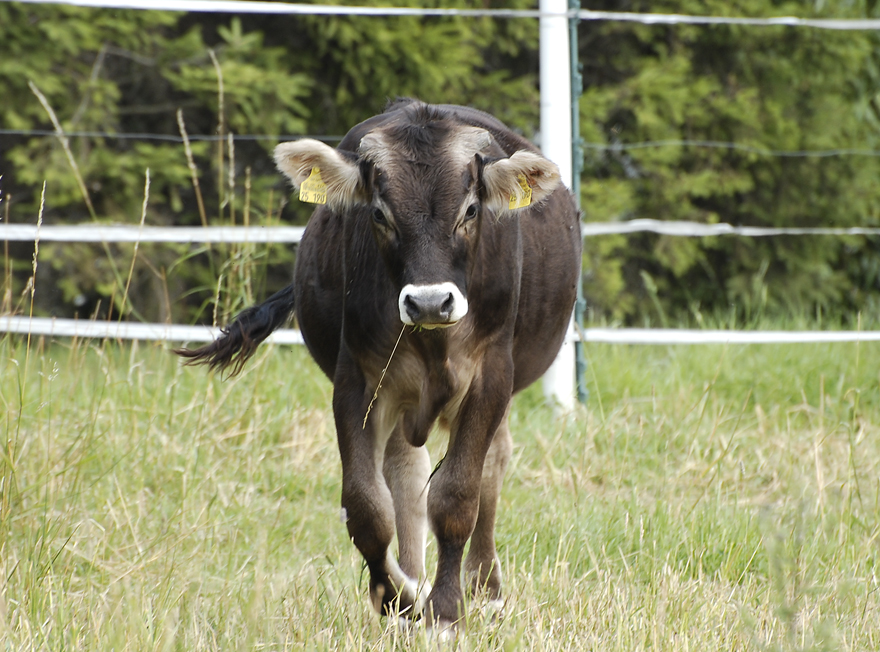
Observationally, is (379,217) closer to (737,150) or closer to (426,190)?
(426,190)

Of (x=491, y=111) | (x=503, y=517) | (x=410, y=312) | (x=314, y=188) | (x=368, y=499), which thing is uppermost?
(x=314, y=188)

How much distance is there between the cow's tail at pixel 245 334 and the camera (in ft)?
12.4

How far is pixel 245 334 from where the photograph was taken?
378 cm

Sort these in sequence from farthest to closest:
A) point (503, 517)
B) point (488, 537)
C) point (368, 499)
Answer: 1. point (503, 517)
2. point (488, 537)
3. point (368, 499)

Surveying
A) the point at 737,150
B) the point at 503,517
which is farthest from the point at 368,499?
the point at 737,150

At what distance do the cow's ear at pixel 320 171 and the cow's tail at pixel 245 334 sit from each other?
0.93m

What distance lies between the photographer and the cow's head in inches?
104

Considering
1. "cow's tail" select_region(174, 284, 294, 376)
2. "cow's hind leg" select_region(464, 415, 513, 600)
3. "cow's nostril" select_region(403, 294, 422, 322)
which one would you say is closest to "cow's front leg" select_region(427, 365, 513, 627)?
"cow's hind leg" select_region(464, 415, 513, 600)

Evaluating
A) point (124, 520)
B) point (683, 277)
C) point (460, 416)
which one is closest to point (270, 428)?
point (124, 520)

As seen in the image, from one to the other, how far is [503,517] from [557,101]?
2345 mm

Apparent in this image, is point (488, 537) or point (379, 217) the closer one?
point (379, 217)

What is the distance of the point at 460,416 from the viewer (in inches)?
121

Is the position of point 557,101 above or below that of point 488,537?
above

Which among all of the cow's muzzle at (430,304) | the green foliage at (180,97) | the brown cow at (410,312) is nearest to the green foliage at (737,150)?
the green foliage at (180,97)
